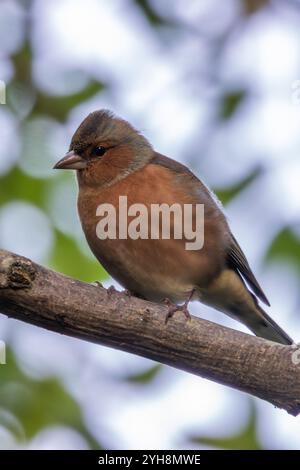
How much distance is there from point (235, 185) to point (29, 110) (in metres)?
1.78

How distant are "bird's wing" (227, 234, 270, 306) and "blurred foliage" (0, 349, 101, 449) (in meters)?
1.63

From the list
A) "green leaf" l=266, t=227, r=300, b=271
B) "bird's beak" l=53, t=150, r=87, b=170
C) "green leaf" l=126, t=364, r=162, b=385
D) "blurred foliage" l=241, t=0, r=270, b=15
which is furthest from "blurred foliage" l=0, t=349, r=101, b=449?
"blurred foliage" l=241, t=0, r=270, b=15

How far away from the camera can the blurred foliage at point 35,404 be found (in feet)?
18.9

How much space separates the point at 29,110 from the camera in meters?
6.61

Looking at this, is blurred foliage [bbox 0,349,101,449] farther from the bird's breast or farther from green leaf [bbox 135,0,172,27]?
green leaf [bbox 135,0,172,27]

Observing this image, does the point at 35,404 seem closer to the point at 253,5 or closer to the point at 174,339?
the point at 174,339

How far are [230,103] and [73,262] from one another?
71.1 inches

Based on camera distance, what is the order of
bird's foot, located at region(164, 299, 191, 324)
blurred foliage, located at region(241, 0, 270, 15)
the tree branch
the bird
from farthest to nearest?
blurred foliage, located at region(241, 0, 270, 15), the bird, bird's foot, located at region(164, 299, 191, 324), the tree branch

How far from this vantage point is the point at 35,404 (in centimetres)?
582

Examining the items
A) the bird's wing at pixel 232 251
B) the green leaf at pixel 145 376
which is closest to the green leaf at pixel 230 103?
the bird's wing at pixel 232 251

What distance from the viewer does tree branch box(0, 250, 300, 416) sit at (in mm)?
4453

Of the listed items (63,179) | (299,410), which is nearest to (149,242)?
(63,179)
